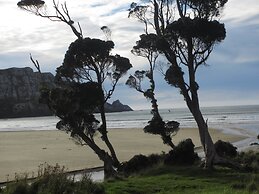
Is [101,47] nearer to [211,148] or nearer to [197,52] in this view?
[197,52]

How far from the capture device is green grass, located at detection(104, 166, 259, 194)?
1505 cm

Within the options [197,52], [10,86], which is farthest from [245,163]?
[10,86]

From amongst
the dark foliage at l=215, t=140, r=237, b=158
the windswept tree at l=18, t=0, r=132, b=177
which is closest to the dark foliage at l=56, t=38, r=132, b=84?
the windswept tree at l=18, t=0, r=132, b=177

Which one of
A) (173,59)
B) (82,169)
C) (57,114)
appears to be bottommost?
(82,169)

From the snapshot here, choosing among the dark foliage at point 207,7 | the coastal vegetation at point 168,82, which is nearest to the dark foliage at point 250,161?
the coastal vegetation at point 168,82

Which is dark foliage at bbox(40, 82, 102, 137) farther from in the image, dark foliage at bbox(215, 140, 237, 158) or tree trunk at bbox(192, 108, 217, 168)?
dark foliage at bbox(215, 140, 237, 158)

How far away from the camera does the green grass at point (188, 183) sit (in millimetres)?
15046

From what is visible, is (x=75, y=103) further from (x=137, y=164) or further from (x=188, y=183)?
(x=188, y=183)

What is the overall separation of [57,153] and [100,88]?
15844 millimetres

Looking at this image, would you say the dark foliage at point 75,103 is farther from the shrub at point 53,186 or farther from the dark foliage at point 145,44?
the shrub at point 53,186

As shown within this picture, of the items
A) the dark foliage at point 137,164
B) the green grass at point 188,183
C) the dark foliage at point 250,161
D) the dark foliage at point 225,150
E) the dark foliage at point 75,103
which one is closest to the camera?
the green grass at point 188,183

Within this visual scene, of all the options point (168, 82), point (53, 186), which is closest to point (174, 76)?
point (168, 82)

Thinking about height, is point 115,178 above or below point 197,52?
below

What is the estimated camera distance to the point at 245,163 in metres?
22.4
